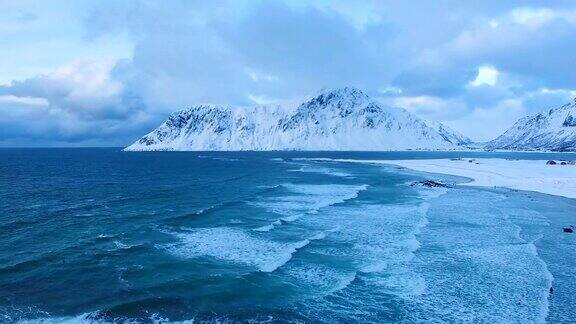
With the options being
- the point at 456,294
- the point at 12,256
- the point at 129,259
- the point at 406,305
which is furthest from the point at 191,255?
the point at 456,294

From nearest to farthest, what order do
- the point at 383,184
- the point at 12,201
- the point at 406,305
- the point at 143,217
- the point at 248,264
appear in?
the point at 406,305, the point at 248,264, the point at 143,217, the point at 12,201, the point at 383,184

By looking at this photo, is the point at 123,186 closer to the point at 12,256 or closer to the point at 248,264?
the point at 12,256

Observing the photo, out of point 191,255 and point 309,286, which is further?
point 191,255

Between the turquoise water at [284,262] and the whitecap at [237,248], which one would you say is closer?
the turquoise water at [284,262]

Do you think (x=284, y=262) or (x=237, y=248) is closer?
(x=284, y=262)

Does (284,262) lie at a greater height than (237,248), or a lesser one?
lesser

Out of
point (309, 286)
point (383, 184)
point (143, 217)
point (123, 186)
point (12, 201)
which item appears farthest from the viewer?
point (383, 184)

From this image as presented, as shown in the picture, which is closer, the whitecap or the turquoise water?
the turquoise water
